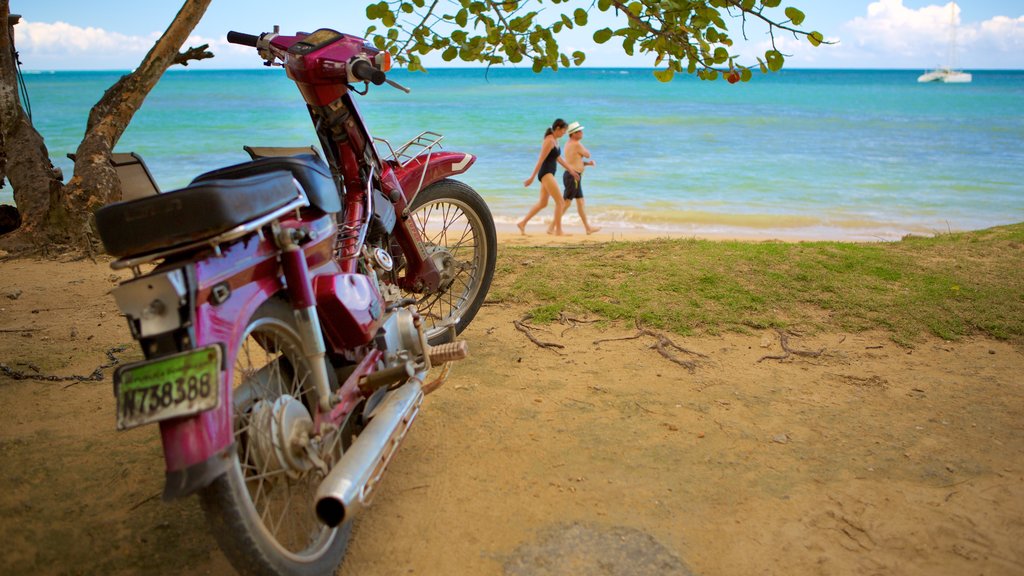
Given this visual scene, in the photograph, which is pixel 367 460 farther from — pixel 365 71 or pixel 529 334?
pixel 529 334

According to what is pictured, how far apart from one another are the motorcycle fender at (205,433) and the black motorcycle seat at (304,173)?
0.62m

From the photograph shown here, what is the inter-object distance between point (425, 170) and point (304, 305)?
5.33 ft

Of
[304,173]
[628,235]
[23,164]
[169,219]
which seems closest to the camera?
[169,219]

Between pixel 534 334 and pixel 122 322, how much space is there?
2294 mm

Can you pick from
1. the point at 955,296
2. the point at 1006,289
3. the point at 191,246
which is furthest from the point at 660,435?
the point at 1006,289

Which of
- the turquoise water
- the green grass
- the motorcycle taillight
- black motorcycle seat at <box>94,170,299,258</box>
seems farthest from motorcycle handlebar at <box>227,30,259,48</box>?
the turquoise water

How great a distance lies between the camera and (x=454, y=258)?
13.7 ft

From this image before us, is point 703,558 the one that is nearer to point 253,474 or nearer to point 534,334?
point 253,474

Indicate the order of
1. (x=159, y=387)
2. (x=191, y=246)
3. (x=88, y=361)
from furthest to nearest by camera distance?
1. (x=88, y=361)
2. (x=191, y=246)
3. (x=159, y=387)

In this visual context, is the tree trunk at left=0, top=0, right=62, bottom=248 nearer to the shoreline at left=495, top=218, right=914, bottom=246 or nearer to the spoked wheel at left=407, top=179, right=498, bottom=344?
the spoked wheel at left=407, top=179, right=498, bottom=344

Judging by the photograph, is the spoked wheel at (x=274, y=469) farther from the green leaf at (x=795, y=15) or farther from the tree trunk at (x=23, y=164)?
the tree trunk at (x=23, y=164)

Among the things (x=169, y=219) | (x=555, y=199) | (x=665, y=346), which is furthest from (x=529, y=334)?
(x=555, y=199)

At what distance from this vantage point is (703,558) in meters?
2.42

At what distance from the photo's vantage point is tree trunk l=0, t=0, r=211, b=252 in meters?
5.98
